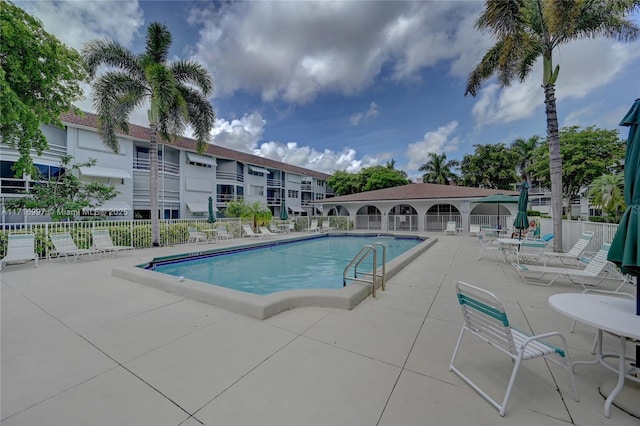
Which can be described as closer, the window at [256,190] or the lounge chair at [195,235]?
the lounge chair at [195,235]

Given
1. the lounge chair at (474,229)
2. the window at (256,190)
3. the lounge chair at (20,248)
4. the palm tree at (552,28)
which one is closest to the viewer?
the lounge chair at (20,248)

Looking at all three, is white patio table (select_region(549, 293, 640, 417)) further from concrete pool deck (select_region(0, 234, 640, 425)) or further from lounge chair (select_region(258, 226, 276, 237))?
lounge chair (select_region(258, 226, 276, 237))

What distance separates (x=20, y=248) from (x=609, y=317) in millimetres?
13256

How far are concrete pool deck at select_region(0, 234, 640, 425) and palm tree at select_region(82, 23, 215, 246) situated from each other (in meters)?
9.97

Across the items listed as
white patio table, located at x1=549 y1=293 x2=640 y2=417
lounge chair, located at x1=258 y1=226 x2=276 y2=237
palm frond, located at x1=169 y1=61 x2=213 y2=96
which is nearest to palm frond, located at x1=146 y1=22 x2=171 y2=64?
palm frond, located at x1=169 y1=61 x2=213 y2=96

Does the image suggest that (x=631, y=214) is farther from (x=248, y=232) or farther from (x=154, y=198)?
(x=248, y=232)

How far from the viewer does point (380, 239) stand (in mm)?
18391

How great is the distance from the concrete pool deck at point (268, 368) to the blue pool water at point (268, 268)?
3.08 m

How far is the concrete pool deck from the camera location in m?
2.17

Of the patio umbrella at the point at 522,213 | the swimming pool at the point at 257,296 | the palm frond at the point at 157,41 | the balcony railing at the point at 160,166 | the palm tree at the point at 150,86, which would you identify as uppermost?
the palm frond at the point at 157,41

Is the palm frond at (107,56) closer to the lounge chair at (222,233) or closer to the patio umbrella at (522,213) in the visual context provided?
the lounge chair at (222,233)

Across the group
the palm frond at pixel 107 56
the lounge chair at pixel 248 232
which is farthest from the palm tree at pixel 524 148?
the palm frond at pixel 107 56

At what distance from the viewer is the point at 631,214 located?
2568mm

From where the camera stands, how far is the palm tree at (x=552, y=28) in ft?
27.5
